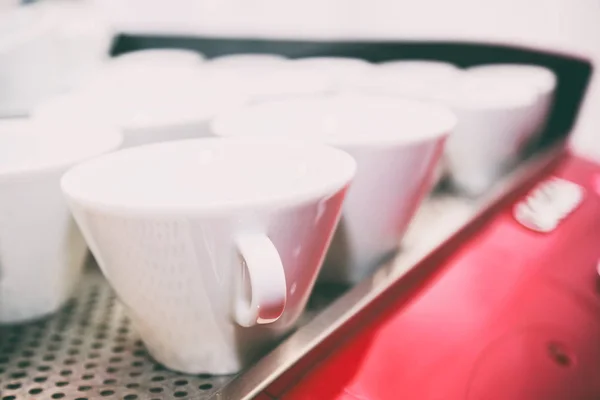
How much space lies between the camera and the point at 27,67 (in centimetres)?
65

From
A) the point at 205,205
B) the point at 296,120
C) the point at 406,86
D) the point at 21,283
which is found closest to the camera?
the point at 205,205

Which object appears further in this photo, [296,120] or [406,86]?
[406,86]

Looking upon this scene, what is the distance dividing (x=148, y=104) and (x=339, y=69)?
0.31 metres

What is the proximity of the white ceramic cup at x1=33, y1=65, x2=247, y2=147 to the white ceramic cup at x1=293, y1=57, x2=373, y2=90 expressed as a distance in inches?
6.0

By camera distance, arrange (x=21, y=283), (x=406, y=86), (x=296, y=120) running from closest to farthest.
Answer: (x=21, y=283) < (x=296, y=120) < (x=406, y=86)

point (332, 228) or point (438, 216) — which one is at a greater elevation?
point (332, 228)

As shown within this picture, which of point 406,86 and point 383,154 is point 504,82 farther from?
point 383,154

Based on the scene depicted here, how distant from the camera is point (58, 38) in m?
0.69

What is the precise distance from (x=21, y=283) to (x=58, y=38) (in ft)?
1.29

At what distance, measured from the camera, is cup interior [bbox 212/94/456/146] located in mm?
482

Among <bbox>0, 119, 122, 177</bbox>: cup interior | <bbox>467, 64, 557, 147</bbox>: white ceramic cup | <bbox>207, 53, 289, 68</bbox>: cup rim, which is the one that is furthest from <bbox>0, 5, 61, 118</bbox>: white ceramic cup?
<bbox>467, 64, 557, 147</bbox>: white ceramic cup

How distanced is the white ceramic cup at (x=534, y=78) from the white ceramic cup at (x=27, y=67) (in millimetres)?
565

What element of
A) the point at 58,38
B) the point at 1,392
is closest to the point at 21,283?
the point at 1,392

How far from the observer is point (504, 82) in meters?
0.75
